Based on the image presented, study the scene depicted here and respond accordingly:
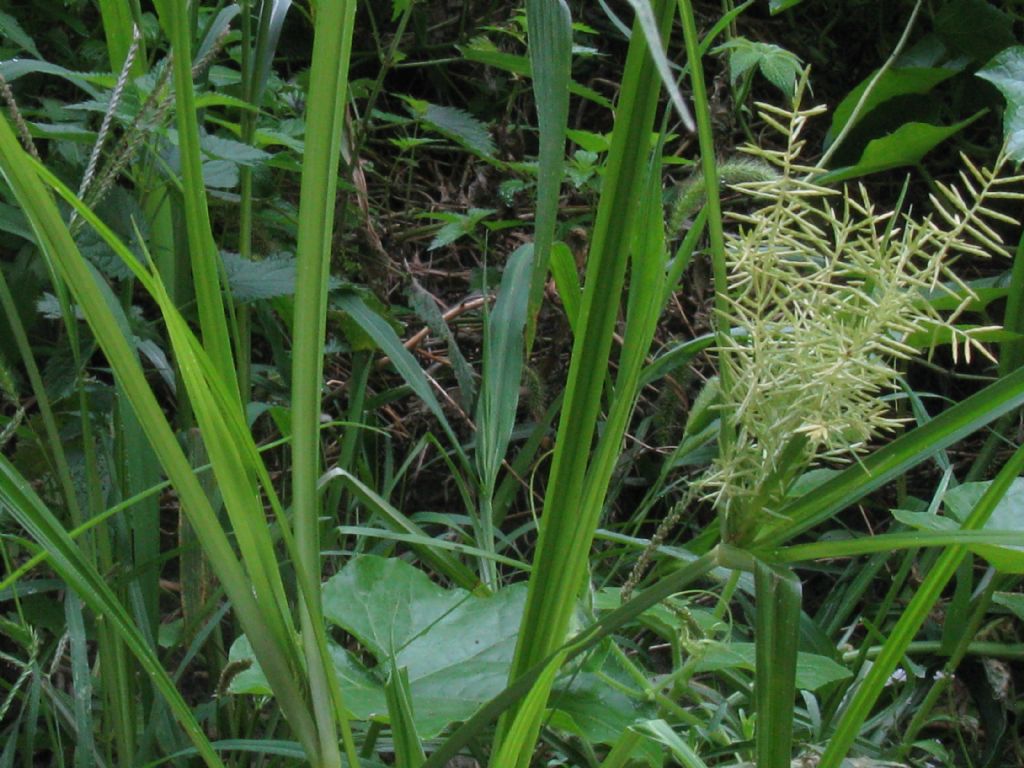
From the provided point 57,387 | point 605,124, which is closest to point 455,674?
point 57,387

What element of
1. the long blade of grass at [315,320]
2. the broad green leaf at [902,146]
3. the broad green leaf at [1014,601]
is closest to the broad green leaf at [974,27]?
the broad green leaf at [902,146]

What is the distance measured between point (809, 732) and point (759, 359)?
514 mm

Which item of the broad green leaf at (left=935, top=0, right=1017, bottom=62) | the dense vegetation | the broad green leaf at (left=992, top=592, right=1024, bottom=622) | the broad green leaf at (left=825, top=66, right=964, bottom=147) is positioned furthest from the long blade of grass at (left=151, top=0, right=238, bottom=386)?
the broad green leaf at (left=935, top=0, right=1017, bottom=62)

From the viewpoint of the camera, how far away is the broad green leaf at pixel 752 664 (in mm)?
646

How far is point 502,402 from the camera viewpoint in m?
0.82

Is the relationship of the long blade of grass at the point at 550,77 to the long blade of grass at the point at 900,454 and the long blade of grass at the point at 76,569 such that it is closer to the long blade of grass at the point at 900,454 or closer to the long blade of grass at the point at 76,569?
the long blade of grass at the point at 900,454

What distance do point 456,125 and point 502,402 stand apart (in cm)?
56

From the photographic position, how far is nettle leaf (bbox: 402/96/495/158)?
123 cm

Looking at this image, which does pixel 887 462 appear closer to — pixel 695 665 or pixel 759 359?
pixel 759 359

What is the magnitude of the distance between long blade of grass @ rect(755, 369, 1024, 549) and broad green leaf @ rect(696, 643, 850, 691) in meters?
0.20

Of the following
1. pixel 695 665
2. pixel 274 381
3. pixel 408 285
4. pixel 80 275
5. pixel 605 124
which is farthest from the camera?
pixel 605 124

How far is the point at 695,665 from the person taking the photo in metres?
0.61

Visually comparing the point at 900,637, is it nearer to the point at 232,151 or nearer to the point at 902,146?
the point at 232,151

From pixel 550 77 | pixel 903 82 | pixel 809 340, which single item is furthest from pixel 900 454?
pixel 903 82
